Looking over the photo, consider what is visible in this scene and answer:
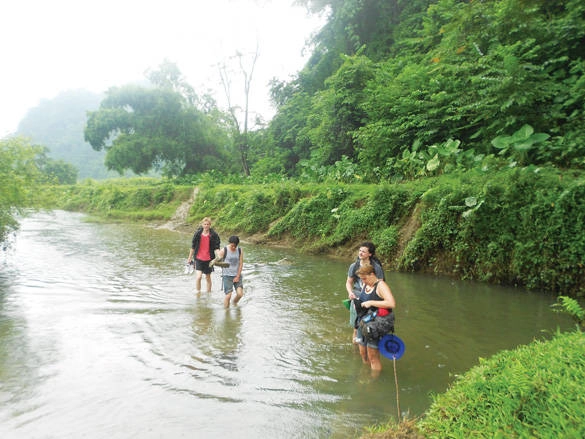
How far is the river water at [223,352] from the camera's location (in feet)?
13.9

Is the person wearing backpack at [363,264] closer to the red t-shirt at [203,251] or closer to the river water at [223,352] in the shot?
the river water at [223,352]

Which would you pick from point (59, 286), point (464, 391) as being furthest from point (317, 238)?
point (464, 391)

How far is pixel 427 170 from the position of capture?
1338cm

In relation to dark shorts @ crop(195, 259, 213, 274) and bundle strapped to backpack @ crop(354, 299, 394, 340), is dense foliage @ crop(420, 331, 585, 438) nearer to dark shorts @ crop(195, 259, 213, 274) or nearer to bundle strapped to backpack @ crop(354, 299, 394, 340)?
bundle strapped to backpack @ crop(354, 299, 394, 340)

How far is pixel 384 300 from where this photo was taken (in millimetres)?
4883

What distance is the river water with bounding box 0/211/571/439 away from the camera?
4.22m

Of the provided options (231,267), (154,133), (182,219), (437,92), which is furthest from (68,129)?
(231,267)

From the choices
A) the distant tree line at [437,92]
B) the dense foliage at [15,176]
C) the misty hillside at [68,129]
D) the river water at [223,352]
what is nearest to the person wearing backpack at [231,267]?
the river water at [223,352]

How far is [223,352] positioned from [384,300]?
2612 millimetres

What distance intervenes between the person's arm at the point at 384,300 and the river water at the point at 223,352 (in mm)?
887

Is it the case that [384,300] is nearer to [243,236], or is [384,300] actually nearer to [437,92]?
[437,92]

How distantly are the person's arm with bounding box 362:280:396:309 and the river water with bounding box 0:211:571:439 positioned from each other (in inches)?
34.9

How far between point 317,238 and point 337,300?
20.7 ft

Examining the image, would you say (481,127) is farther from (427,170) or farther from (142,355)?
(142,355)
